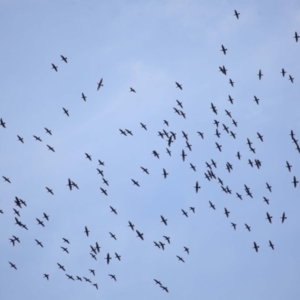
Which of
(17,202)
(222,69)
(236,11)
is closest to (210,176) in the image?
(222,69)

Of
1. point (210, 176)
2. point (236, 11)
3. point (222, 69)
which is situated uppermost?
point (236, 11)

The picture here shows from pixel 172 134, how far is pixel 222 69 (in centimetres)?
1288

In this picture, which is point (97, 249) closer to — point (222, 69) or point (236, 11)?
point (222, 69)

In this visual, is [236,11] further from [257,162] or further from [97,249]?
[97,249]

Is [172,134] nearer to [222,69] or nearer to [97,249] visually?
[222,69]

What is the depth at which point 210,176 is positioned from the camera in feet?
212

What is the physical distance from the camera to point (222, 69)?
192 feet

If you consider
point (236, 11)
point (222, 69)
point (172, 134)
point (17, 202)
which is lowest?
point (17, 202)

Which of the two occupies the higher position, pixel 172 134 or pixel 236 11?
pixel 236 11

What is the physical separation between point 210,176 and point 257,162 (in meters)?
7.55

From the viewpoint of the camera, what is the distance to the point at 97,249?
198 feet

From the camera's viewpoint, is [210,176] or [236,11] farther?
[210,176]

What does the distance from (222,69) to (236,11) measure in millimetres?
8805

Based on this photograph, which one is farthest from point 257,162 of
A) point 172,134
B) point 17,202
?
point 17,202
